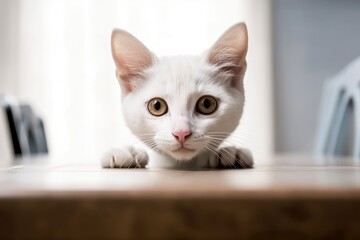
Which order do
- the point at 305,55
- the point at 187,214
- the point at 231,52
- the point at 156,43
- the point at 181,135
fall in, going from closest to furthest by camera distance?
the point at 187,214, the point at 181,135, the point at 231,52, the point at 156,43, the point at 305,55

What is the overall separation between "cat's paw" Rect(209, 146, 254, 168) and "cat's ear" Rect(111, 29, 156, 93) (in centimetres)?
20

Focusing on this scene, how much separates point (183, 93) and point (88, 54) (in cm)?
174

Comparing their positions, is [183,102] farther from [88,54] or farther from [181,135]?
[88,54]

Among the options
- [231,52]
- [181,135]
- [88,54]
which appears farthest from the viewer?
[88,54]

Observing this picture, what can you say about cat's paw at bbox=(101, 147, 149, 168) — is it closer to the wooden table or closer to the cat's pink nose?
the cat's pink nose

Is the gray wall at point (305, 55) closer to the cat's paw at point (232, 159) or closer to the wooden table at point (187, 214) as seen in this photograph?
the cat's paw at point (232, 159)

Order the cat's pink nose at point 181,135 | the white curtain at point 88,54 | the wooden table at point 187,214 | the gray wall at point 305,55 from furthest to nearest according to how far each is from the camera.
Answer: the gray wall at point 305,55 → the white curtain at point 88,54 → the cat's pink nose at point 181,135 → the wooden table at point 187,214

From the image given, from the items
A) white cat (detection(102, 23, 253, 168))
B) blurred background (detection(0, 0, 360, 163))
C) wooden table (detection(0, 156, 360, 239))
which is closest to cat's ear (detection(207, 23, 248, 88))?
white cat (detection(102, 23, 253, 168))

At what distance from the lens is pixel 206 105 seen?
29.4 inches

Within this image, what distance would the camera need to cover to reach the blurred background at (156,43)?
2340 millimetres

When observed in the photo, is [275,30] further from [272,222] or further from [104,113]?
[272,222]

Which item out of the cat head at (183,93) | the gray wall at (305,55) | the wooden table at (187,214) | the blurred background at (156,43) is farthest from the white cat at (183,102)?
the gray wall at (305,55)

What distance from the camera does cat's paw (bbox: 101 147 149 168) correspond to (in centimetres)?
70

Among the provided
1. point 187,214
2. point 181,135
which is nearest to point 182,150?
point 181,135
